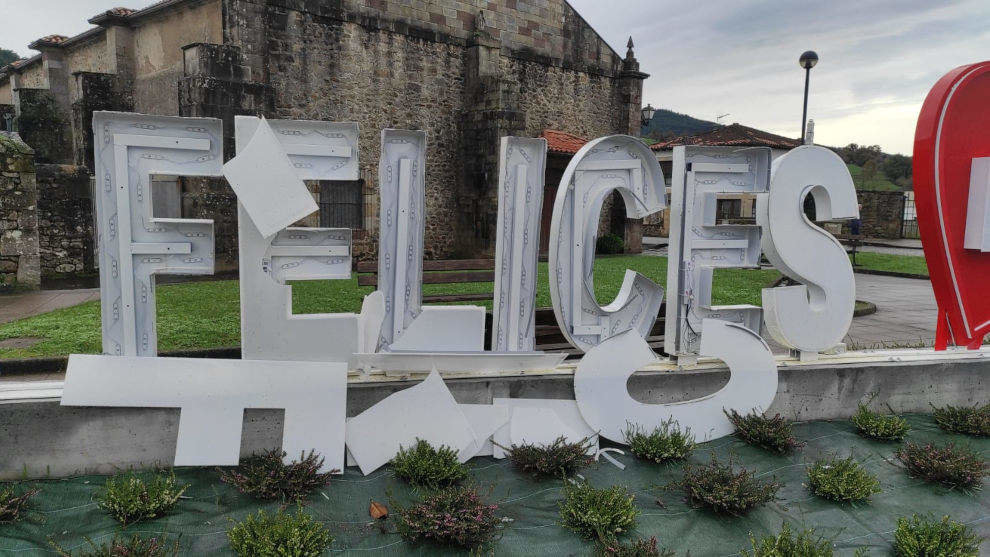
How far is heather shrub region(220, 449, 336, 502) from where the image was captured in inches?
141

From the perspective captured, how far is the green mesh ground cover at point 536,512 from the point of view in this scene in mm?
3211

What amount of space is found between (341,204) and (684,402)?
39.6 feet

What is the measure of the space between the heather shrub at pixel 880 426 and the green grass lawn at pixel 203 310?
16.8ft

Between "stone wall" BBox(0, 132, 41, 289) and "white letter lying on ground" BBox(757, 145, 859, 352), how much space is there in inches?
451

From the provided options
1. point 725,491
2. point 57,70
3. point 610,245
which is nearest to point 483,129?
point 610,245

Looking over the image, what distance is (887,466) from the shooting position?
14.3ft

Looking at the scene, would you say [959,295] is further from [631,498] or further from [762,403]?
[631,498]

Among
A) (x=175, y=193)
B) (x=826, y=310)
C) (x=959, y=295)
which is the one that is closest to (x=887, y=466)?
(x=826, y=310)

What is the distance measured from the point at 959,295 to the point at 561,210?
3577 millimetres

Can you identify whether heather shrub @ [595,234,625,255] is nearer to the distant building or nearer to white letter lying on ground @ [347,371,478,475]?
the distant building

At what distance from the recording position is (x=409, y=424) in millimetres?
4086

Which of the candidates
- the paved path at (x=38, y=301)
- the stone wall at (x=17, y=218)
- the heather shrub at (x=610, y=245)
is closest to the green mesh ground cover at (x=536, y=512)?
the paved path at (x=38, y=301)

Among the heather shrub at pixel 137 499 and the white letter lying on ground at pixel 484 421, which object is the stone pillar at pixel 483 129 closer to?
the white letter lying on ground at pixel 484 421

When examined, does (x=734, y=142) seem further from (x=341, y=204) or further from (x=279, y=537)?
(x=279, y=537)
